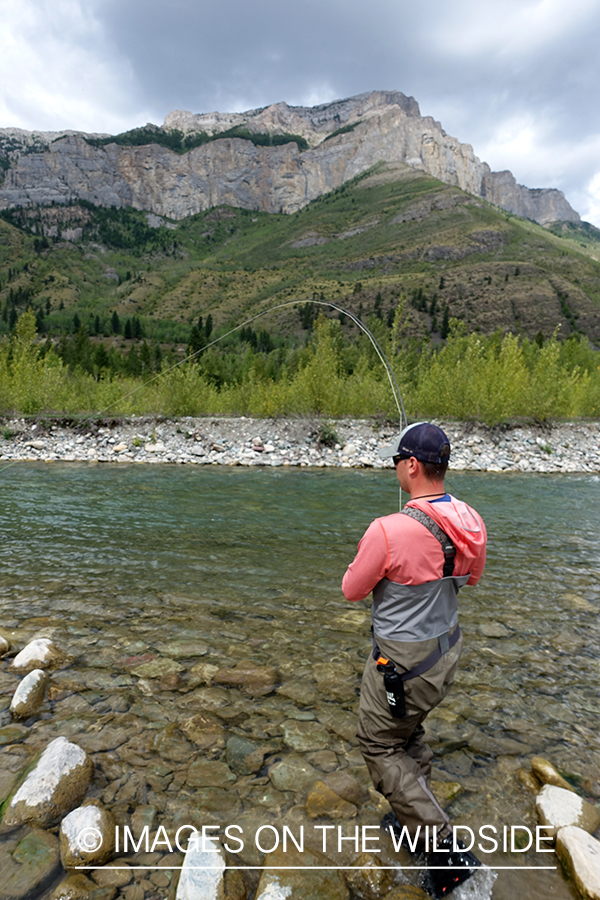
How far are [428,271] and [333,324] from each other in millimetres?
102339

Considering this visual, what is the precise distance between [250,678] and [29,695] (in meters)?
1.58

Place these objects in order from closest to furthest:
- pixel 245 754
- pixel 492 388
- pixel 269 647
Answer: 1. pixel 245 754
2. pixel 269 647
3. pixel 492 388

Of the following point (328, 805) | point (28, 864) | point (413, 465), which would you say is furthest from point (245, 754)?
point (413, 465)

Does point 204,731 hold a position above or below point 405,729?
below

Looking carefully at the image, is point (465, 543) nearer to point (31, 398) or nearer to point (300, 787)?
point (300, 787)

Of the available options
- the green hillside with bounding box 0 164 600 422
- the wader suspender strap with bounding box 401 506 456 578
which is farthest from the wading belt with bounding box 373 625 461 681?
the green hillside with bounding box 0 164 600 422

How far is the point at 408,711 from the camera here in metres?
→ 2.16

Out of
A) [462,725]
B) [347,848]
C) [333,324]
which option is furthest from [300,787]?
[333,324]

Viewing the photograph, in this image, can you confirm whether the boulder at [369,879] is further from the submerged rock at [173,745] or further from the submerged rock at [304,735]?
the submerged rock at [173,745]

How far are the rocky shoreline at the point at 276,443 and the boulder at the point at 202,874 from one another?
15994 millimetres

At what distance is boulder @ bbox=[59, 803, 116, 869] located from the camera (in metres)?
2.10

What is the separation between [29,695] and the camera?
3246mm

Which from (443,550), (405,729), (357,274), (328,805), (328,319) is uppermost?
(357,274)

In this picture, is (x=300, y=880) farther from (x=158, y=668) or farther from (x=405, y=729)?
(x=158, y=668)
